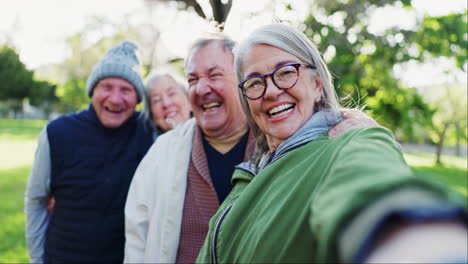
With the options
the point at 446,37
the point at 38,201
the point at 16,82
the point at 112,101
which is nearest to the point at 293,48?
the point at 112,101

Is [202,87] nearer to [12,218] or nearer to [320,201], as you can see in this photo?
[320,201]

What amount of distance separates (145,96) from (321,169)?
305cm

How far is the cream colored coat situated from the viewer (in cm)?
244

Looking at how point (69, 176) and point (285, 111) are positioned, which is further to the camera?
point (69, 176)

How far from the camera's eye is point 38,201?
3.46 meters

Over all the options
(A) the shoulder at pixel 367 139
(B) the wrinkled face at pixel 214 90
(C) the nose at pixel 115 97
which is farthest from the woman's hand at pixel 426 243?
(C) the nose at pixel 115 97

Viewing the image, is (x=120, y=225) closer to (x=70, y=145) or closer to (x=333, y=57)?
(x=70, y=145)

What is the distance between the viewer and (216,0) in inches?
216

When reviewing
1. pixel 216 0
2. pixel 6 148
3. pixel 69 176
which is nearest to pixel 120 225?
pixel 69 176

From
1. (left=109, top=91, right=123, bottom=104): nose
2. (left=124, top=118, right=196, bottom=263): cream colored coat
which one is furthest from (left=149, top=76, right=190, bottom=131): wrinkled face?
(left=124, top=118, right=196, bottom=263): cream colored coat

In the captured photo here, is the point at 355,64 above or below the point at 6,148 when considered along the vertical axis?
above

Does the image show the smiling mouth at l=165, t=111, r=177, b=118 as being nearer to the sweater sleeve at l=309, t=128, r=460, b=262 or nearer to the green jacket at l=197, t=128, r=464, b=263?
the green jacket at l=197, t=128, r=464, b=263

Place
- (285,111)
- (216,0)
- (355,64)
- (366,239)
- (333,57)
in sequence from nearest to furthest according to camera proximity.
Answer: (366,239) → (285,111) → (216,0) → (333,57) → (355,64)

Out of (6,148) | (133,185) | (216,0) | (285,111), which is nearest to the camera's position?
(285,111)
